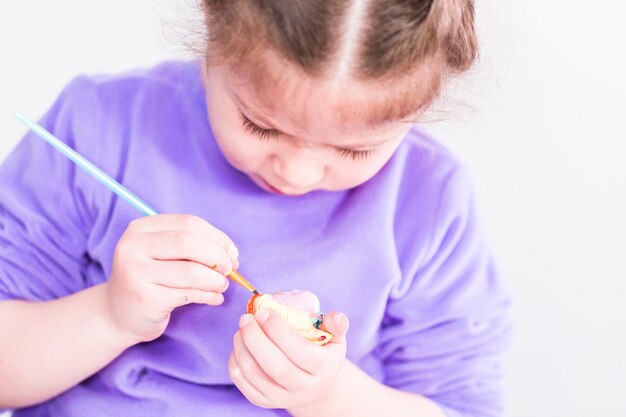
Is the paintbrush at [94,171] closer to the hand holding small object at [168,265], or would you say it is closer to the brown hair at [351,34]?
the hand holding small object at [168,265]

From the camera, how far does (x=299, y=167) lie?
0.76 m

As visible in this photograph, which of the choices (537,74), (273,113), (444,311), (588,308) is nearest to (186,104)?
(273,113)

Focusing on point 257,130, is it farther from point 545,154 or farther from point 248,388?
point 545,154

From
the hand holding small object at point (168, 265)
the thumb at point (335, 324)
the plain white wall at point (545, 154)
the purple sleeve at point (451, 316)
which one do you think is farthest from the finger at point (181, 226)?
the plain white wall at point (545, 154)

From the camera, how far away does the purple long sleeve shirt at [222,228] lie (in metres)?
0.91

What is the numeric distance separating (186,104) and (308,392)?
0.32m

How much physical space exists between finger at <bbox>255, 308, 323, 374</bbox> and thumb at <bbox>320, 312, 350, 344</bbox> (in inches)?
0.7

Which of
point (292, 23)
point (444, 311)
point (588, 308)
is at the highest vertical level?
point (292, 23)

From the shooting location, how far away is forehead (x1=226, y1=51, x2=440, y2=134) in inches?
27.2

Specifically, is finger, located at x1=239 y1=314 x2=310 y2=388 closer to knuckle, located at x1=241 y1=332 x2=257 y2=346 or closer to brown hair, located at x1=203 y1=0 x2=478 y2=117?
knuckle, located at x1=241 y1=332 x2=257 y2=346

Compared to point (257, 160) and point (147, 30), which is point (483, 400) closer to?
point (257, 160)

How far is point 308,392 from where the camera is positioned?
0.79 meters

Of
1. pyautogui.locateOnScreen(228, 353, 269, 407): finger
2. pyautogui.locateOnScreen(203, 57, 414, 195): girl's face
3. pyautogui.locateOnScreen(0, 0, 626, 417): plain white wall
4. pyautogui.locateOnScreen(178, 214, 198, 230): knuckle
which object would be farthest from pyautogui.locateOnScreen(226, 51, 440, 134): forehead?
pyautogui.locateOnScreen(0, 0, 626, 417): plain white wall

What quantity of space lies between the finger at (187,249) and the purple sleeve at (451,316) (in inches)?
9.1
